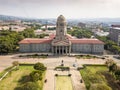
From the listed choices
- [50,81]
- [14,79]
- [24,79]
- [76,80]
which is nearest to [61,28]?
[76,80]

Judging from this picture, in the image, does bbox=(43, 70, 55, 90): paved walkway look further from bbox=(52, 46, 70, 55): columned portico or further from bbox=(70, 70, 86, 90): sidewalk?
bbox=(52, 46, 70, 55): columned portico

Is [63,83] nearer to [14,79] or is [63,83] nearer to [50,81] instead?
[50,81]

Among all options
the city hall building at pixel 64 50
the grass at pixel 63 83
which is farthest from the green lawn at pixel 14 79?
the city hall building at pixel 64 50

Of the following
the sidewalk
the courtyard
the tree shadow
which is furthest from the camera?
the tree shadow

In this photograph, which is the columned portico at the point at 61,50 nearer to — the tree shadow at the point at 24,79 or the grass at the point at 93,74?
the grass at the point at 93,74

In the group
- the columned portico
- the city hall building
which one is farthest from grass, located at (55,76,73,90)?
the city hall building
